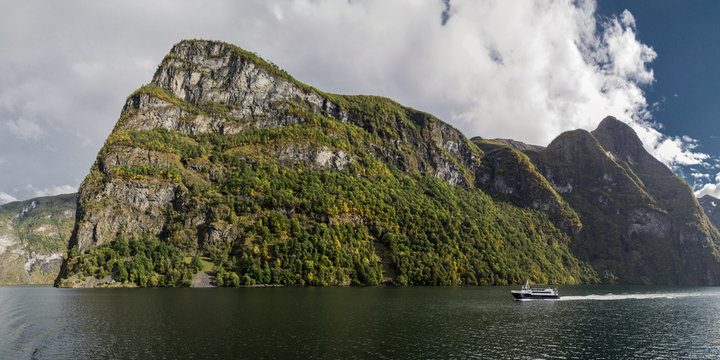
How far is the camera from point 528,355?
151 ft

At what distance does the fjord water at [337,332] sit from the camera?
45500mm

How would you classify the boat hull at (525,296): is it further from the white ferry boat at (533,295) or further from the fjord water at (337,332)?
the fjord water at (337,332)

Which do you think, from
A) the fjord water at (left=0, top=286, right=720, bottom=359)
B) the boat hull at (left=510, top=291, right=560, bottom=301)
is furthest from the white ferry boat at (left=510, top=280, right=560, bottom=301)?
the fjord water at (left=0, top=286, right=720, bottom=359)

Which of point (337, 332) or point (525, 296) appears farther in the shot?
point (525, 296)

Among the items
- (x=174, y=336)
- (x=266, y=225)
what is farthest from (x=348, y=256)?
(x=174, y=336)

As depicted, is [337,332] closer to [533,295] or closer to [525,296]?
[525,296]

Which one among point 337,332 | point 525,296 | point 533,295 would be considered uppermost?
point 533,295

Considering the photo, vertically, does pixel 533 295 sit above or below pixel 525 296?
above

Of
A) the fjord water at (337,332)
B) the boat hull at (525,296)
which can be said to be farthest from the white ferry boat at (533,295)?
the fjord water at (337,332)

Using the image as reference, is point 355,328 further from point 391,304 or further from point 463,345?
point 391,304

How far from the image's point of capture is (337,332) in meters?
55.8

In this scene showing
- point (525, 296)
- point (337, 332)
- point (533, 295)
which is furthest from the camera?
point (533, 295)

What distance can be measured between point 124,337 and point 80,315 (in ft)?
91.2

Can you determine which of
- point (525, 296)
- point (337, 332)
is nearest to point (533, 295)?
point (525, 296)
